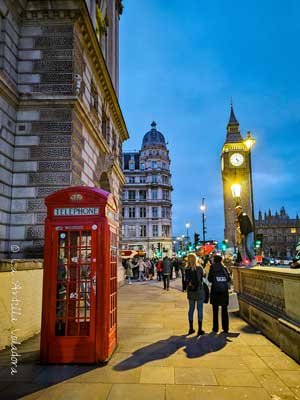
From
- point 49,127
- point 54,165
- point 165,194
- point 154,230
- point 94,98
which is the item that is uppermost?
point 165,194

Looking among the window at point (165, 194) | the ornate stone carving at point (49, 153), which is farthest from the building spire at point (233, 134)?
the ornate stone carving at point (49, 153)

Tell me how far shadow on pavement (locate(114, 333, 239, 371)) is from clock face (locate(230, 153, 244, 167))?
3090 inches

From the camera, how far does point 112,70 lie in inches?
852

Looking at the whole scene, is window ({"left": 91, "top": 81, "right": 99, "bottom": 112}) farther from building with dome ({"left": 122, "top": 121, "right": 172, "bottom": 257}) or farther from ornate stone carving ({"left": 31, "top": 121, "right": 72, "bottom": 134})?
building with dome ({"left": 122, "top": 121, "right": 172, "bottom": 257})

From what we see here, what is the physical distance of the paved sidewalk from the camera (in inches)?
171

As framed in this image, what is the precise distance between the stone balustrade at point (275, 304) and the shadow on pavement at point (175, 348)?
3.13 ft

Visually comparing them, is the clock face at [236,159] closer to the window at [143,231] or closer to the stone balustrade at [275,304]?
the window at [143,231]

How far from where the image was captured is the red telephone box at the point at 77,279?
5.59 m

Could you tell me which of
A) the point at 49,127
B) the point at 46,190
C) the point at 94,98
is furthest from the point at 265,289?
the point at 94,98

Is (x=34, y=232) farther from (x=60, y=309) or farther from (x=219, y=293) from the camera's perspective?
(x=219, y=293)

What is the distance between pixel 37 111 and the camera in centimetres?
1141

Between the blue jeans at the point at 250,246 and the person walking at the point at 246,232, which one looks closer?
the blue jeans at the point at 250,246

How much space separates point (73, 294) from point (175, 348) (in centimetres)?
238

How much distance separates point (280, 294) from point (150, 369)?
10.1 feet
